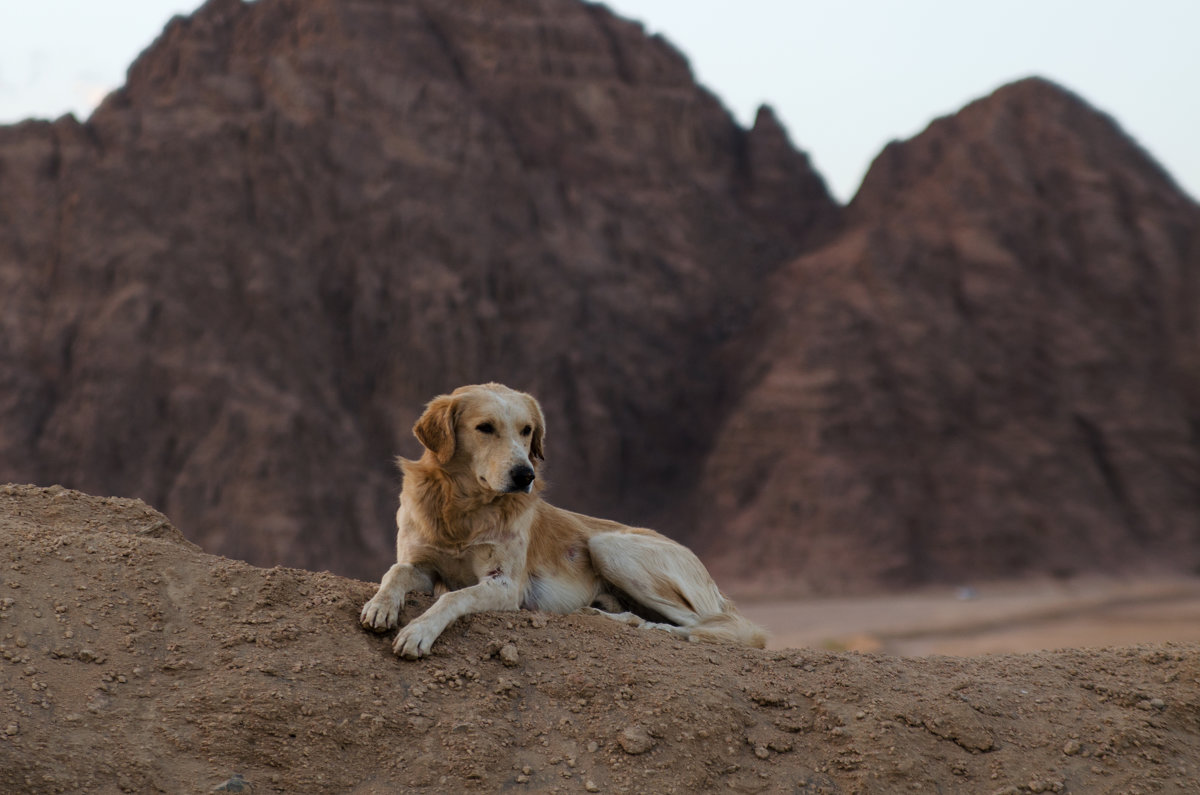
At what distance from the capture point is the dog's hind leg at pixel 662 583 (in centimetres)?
736

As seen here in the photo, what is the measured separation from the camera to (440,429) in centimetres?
679

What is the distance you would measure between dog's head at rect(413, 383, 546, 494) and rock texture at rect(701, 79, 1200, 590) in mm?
28753

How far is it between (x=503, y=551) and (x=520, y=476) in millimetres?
515

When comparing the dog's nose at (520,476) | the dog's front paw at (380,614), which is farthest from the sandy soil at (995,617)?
the dog's front paw at (380,614)

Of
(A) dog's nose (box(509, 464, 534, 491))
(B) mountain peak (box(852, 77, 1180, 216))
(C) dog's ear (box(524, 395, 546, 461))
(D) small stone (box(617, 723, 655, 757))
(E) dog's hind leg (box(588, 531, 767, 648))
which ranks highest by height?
(B) mountain peak (box(852, 77, 1180, 216))

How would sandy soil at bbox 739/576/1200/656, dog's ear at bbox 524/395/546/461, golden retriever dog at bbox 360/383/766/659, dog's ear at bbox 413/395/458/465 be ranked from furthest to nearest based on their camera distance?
sandy soil at bbox 739/576/1200/656
dog's ear at bbox 524/395/546/461
dog's ear at bbox 413/395/458/465
golden retriever dog at bbox 360/383/766/659

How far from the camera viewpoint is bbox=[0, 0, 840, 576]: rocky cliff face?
32750 millimetres

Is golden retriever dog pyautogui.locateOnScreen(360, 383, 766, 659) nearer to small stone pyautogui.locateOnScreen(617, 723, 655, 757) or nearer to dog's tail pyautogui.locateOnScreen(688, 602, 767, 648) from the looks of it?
dog's tail pyautogui.locateOnScreen(688, 602, 767, 648)

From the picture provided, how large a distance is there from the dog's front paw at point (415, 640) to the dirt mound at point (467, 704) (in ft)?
0.24

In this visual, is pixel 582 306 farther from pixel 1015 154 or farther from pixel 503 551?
pixel 503 551

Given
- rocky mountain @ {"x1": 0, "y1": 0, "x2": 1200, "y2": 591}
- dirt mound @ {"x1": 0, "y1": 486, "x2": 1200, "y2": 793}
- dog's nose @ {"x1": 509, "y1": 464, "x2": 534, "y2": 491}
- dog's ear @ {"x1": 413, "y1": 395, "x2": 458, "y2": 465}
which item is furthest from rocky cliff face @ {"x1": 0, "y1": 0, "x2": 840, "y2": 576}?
dirt mound @ {"x1": 0, "y1": 486, "x2": 1200, "y2": 793}

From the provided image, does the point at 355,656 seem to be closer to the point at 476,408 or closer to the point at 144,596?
the point at 144,596

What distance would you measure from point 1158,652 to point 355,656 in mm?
4778

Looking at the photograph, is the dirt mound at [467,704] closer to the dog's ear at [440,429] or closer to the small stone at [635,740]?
the small stone at [635,740]
